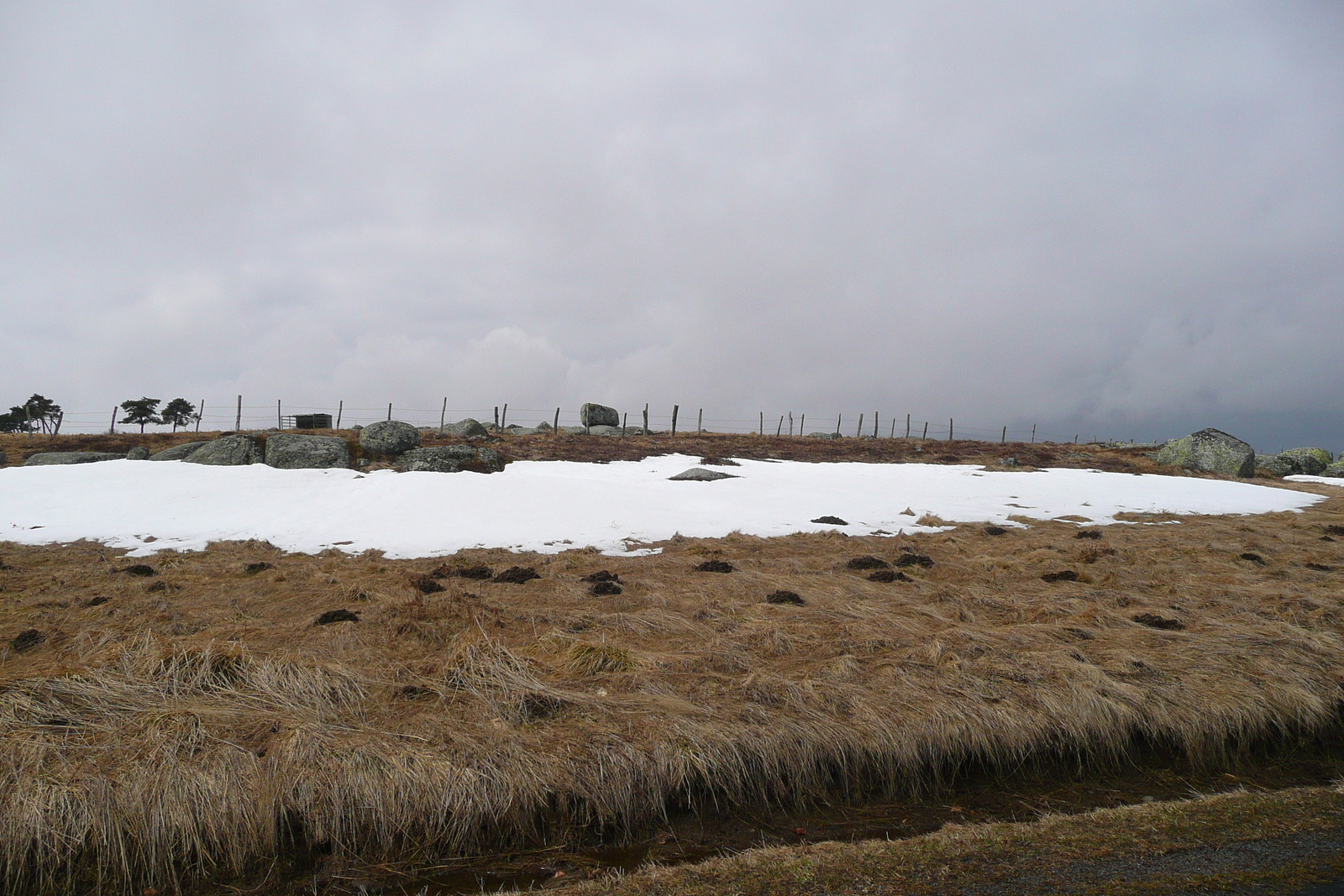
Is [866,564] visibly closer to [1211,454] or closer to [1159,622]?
[1159,622]

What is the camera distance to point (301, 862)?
13.5ft

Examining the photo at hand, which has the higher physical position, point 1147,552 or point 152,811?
point 1147,552

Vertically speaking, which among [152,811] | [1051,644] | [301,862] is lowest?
[301,862]

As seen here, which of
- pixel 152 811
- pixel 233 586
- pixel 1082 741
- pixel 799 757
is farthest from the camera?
pixel 233 586

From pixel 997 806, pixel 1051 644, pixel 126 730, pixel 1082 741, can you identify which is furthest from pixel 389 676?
pixel 1051 644

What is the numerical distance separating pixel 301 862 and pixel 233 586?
7771 millimetres

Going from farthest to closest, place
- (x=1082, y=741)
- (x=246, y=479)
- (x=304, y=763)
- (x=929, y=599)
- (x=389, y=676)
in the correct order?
1. (x=246, y=479)
2. (x=929, y=599)
3. (x=389, y=676)
4. (x=1082, y=741)
5. (x=304, y=763)

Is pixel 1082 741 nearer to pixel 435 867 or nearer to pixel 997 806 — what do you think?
pixel 997 806

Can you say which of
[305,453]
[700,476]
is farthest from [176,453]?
[700,476]

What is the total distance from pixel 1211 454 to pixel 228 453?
49.2m

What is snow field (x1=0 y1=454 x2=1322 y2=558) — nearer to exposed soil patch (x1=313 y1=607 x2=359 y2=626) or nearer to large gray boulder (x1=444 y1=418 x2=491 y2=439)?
exposed soil patch (x1=313 y1=607 x2=359 y2=626)

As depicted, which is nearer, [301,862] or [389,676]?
[301,862]

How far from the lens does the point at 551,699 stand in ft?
18.1

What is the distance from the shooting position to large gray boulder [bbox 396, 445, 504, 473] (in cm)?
2555
